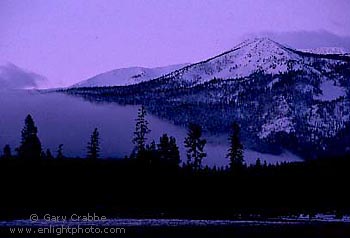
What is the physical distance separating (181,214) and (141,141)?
167ft

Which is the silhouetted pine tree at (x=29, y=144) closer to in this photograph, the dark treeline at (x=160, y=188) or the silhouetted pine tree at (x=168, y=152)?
the dark treeline at (x=160, y=188)

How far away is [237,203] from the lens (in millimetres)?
119188

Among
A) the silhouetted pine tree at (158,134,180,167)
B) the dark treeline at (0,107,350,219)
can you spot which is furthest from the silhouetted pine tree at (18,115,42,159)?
the silhouetted pine tree at (158,134,180,167)

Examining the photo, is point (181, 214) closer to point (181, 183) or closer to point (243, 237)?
point (181, 183)

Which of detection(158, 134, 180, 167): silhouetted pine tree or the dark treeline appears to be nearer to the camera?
the dark treeline

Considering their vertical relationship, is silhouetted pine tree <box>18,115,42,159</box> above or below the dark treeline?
above

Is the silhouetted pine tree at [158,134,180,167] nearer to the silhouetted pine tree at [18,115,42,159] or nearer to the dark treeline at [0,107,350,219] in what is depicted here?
the dark treeline at [0,107,350,219]

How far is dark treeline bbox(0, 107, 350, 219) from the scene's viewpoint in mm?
106250

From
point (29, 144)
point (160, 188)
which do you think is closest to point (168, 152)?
point (160, 188)

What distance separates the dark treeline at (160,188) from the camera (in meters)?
106

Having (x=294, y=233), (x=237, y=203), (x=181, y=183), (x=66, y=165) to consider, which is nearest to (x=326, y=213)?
(x=237, y=203)

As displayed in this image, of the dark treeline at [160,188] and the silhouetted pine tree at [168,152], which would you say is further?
the silhouetted pine tree at [168,152]

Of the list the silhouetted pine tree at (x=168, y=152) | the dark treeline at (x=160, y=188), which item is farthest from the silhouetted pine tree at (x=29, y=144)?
the silhouetted pine tree at (x=168, y=152)

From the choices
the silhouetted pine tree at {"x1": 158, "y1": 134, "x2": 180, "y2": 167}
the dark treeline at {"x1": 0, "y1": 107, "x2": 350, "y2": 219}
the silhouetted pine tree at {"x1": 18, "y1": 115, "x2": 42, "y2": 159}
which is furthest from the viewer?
the silhouetted pine tree at {"x1": 158, "y1": 134, "x2": 180, "y2": 167}
